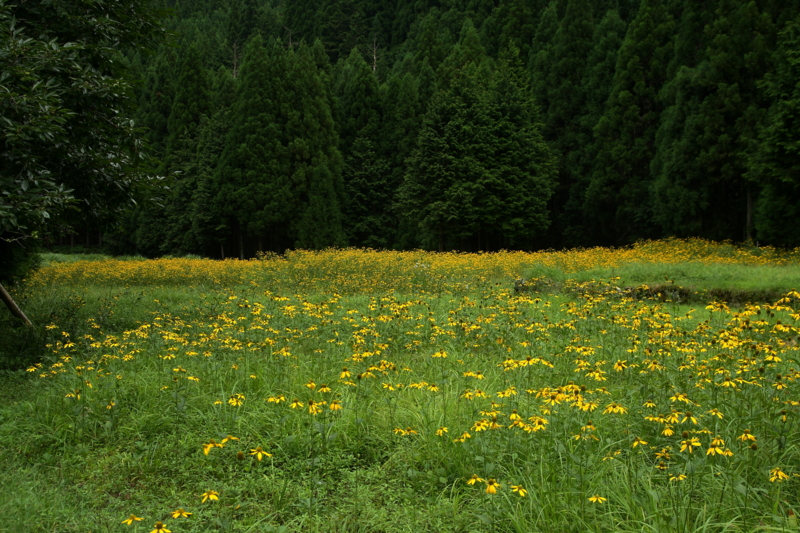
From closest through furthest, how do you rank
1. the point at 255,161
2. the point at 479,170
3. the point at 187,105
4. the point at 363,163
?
the point at 479,170 < the point at 255,161 < the point at 363,163 < the point at 187,105

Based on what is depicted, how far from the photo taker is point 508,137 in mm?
24891

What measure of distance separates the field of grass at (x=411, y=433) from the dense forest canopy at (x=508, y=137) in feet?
48.9

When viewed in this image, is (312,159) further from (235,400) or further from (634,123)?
(235,400)

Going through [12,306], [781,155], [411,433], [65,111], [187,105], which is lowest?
[411,433]

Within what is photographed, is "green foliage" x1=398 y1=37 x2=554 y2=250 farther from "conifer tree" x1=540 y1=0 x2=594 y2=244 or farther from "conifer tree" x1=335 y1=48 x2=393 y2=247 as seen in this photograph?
"conifer tree" x1=335 y1=48 x2=393 y2=247

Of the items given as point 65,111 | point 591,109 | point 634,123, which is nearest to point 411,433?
point 65,111

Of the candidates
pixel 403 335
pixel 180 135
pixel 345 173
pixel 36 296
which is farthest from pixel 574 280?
pixel 180 135

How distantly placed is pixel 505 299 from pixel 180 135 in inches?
1096

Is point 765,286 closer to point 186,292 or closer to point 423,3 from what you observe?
point 186,292

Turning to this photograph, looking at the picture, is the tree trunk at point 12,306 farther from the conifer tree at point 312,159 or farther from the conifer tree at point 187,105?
the conifer tree at point 187,105

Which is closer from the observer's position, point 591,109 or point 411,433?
point 411,433

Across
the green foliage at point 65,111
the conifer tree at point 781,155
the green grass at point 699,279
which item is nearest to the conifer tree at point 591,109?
the conifer tree at point 781,155

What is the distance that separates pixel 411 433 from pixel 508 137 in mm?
22835

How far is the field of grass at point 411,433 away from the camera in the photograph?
9.29 feet
